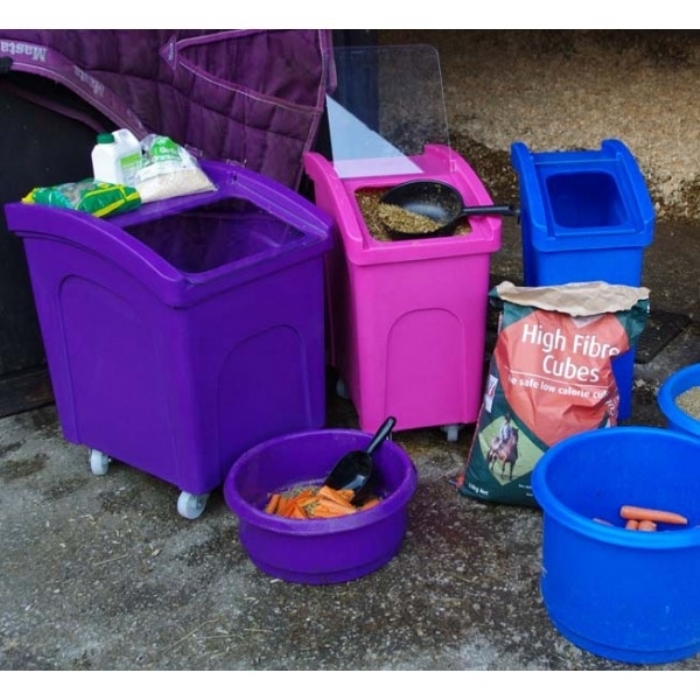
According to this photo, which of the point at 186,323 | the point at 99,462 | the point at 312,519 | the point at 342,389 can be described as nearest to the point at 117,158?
the point at 186,323

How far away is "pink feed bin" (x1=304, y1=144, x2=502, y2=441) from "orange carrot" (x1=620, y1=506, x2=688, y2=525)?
722 millimetres

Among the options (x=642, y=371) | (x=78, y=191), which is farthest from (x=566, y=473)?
(x=78, y=191)

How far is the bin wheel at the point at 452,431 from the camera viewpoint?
2797 mm

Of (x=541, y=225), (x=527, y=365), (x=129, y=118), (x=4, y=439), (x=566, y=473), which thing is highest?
(x=129, y=118)

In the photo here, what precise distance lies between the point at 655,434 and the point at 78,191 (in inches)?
59.4

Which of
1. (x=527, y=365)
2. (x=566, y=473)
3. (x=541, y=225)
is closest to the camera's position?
(x=566, y=473)

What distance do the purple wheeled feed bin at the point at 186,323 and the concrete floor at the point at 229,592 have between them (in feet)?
0.48

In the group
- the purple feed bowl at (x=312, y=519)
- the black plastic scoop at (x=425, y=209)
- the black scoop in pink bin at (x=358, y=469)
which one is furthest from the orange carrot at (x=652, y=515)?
the black plastic scoop at (x=425, y=209)

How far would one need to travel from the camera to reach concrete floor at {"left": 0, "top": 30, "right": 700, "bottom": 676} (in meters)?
2.06

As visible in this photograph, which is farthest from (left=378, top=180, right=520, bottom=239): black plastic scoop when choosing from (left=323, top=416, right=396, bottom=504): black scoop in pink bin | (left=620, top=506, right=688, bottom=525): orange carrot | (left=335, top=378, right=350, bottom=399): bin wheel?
(left=620, top=506, right=688, bottom=525): orange carrot

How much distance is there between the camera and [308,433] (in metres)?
2.53

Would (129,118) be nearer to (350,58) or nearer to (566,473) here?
(350,58)

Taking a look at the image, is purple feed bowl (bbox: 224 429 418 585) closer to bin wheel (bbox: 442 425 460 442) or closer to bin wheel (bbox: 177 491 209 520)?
bin wheel (bbox: 177 491 209 520)

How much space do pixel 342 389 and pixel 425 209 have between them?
2.23ft
